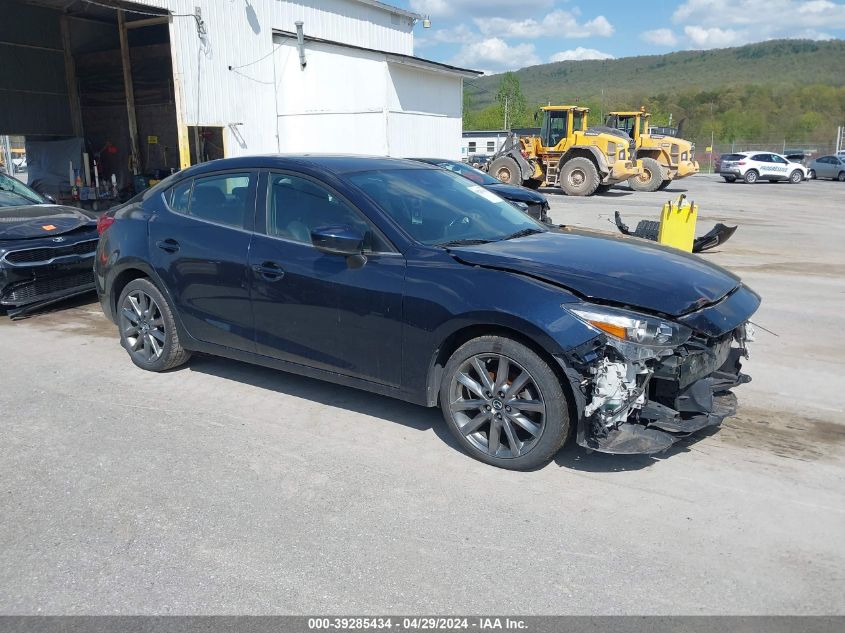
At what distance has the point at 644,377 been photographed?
12.2 ft

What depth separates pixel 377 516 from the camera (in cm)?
353

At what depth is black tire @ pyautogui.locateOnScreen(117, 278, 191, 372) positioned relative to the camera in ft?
18.2

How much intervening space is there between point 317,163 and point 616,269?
215cm

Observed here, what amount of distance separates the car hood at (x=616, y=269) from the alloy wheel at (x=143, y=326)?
2.79 metres

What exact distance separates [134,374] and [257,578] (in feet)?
10.7

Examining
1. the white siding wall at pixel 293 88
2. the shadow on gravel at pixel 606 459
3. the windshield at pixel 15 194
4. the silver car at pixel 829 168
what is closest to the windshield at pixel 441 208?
the shadow on gravel at pixel 606 459

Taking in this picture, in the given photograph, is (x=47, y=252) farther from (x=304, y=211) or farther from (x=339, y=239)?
(x=339, y=239)

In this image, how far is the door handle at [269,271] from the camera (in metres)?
4.67

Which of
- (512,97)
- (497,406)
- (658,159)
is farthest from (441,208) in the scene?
(512,97)

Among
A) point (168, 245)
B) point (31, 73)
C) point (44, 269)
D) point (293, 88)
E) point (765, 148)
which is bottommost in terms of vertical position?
point (44, 269)

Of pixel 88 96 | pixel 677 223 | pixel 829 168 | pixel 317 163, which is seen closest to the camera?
pixel 317 163

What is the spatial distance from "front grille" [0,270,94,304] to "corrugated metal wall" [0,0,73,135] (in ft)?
51.4

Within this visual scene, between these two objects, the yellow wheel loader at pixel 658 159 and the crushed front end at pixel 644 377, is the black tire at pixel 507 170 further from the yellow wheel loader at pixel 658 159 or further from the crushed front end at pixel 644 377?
the crushed front end at pixel 644 377

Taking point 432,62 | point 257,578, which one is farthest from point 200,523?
point 432,62
